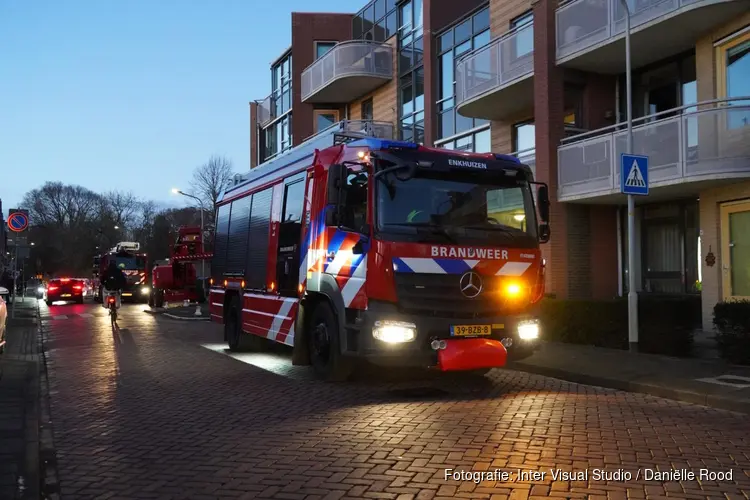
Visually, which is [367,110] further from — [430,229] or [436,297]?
[436,297]

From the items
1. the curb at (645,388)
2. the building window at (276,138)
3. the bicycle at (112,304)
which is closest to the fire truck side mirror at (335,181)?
the curb at (645,388)

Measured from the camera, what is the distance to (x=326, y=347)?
882 cm

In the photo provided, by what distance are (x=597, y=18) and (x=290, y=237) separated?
886cm

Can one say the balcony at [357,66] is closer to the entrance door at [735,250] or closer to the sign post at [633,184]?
the entrance door at [735,250]

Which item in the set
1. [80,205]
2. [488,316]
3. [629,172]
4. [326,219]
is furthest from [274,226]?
[80,205]

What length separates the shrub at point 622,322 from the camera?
38.4 ft

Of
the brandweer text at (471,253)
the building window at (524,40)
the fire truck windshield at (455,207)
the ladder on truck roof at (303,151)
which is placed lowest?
the brandweer text at (471,253)

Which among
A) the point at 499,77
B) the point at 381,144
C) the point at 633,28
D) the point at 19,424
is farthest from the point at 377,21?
the point at 19,424

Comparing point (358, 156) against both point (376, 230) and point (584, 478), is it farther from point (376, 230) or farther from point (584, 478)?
point (584, 478)

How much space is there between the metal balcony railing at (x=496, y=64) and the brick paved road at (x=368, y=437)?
30.6 feet

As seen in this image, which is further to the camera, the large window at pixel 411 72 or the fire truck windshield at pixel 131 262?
the fire truck windshield at pixel 131 262

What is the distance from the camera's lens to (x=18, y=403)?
7.77 m

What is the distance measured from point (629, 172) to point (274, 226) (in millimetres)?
5856

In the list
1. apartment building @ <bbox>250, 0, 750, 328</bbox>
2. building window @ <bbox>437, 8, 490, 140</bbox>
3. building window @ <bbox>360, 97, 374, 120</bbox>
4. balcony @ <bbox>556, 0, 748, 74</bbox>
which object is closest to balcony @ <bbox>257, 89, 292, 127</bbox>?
building window @ <bbox>360, 97, 374, 120</bbox>
